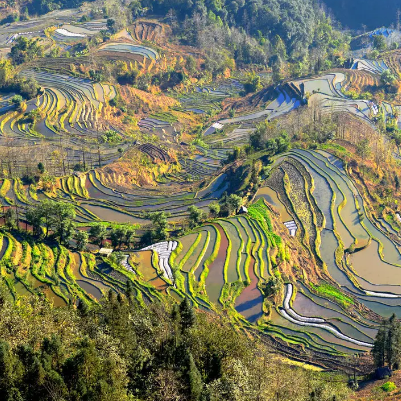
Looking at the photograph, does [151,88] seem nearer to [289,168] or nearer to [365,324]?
[289,168]

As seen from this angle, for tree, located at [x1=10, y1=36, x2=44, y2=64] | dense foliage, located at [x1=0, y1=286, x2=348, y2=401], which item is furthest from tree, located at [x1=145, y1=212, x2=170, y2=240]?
tree, located at [x1=10, y1=36, x2=44, y2=64]

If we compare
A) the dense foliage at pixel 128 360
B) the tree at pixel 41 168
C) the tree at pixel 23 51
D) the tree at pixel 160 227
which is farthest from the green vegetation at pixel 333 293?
the tree at pixel 23 51

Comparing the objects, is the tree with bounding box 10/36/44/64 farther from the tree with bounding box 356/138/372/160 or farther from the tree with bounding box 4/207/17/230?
the tree with bounding box 356/138/372/160

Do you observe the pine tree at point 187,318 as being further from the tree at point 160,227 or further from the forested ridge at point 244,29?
the forested ridge at point 244,29

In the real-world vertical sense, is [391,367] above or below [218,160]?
above

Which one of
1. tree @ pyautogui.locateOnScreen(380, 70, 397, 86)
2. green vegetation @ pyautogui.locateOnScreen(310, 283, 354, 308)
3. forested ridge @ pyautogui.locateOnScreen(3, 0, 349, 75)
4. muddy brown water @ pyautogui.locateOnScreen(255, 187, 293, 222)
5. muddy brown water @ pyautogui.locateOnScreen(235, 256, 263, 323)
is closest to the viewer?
muddy brown water @ pyautogui.locateOnScreen(235, 256, 263, 323)

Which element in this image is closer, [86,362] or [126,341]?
[86,362]

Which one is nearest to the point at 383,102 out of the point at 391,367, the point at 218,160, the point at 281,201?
the point at 218,160
